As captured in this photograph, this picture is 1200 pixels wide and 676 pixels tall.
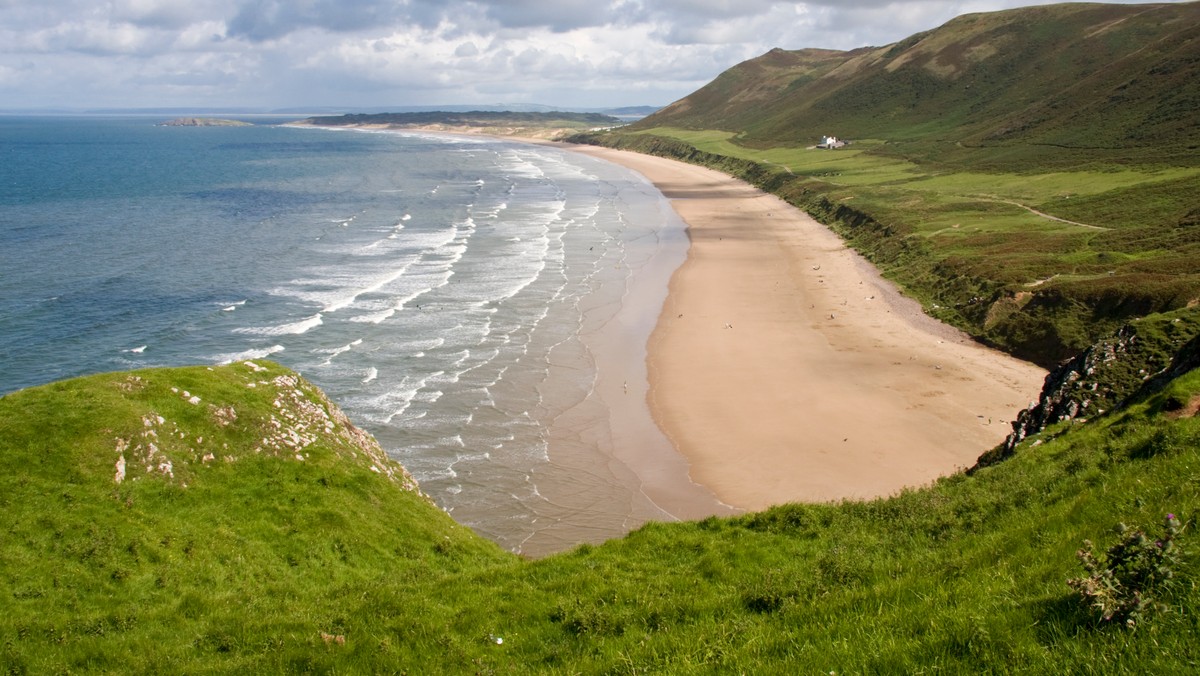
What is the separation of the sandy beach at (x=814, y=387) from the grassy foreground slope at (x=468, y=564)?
11786 mm

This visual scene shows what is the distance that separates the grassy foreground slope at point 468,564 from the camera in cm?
896

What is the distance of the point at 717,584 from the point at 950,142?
5597 inches

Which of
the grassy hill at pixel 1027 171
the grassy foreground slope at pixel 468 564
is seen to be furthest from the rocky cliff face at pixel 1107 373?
the grassy hill at pixel 1027 171

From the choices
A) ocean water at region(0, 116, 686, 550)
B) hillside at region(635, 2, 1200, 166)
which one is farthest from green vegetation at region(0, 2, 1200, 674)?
hillside at region(635, 2, 1200, 166)

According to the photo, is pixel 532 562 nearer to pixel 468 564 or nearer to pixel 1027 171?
pixel 468 564

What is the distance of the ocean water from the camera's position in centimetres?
3488

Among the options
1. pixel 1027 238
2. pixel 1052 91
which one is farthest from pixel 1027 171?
pixel 1052 91

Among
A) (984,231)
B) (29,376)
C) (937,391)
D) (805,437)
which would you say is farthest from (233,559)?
(984,231)

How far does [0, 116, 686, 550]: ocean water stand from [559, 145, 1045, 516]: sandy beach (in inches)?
187

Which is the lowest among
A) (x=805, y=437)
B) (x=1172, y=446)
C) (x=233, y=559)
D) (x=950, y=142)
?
(x=805, y=437)

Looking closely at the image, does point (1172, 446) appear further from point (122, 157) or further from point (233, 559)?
point (122, 157)

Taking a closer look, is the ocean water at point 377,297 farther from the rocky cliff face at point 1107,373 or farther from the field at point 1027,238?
the field at point 1027,238

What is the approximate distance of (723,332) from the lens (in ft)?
166

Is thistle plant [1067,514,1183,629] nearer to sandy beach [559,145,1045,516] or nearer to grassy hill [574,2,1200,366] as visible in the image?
sandy beach [559,145,1045,516]
